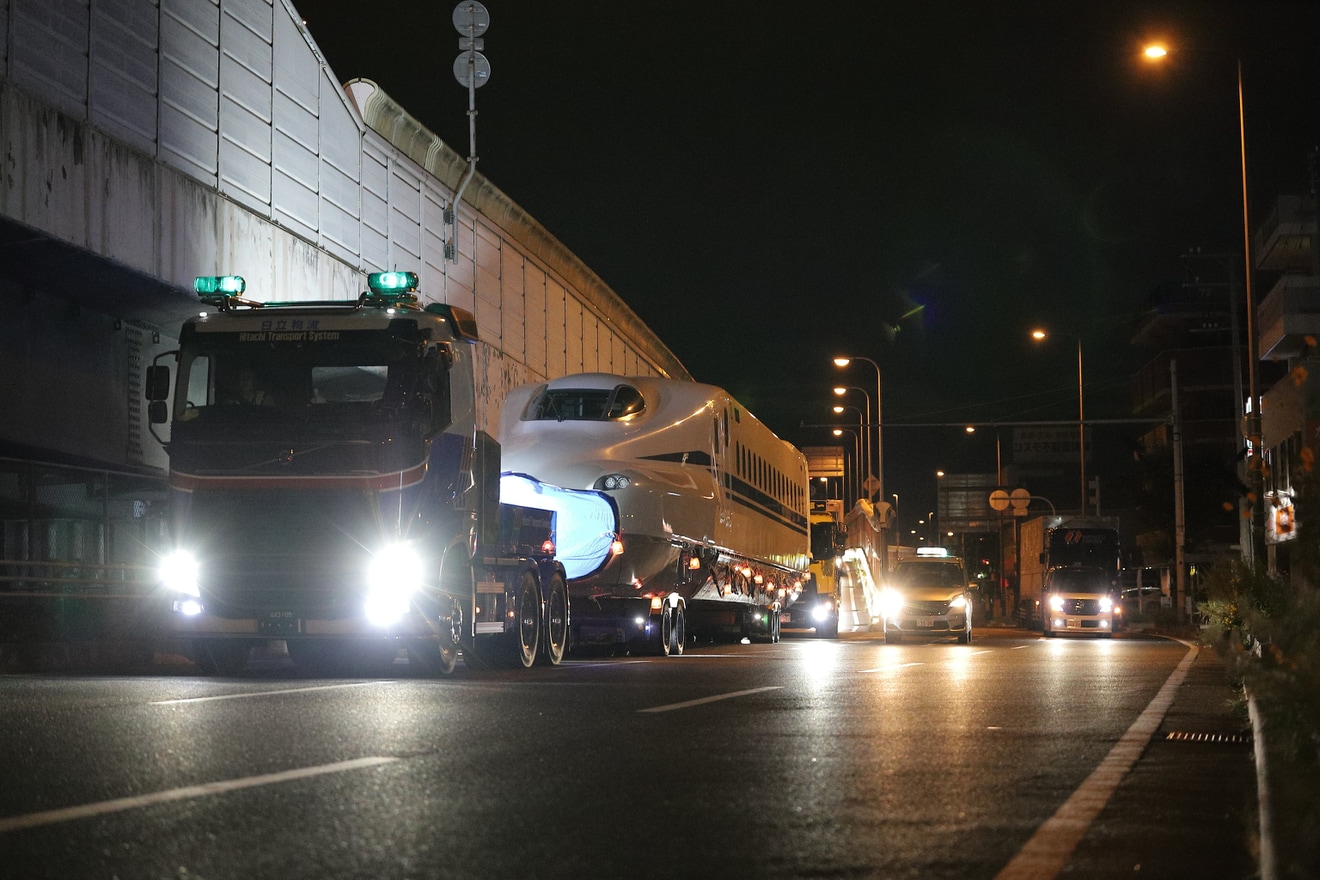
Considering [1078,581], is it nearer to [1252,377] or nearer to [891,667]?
[1252,377]

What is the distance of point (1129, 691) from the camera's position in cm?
1526

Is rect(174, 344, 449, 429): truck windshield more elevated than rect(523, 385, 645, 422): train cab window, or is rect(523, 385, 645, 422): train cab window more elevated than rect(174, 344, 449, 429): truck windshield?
rect(523, 385, 645, 422): train cab window

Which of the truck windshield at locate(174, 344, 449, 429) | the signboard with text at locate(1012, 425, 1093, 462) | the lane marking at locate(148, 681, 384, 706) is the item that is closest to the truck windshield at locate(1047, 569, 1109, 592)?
the truck windshield at locate(174, 344, 449, 429)

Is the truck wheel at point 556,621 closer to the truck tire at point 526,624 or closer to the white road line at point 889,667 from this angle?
the truck tire at point 526,624

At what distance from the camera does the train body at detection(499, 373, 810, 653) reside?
23.6 meters

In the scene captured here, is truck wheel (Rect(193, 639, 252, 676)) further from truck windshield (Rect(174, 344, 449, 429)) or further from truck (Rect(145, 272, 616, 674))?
truck windshield (Rect(174, 344, 449, 429))

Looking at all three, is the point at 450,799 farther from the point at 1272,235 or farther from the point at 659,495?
the point at 1272,235

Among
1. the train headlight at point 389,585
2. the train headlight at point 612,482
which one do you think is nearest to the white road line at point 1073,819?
the train headlight at point 389,585

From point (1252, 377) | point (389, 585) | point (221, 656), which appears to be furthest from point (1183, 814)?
point (1252, 377)

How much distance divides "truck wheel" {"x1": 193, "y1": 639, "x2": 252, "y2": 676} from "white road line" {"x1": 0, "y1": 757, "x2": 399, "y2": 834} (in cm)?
958

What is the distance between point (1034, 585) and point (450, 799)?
54.9 meters

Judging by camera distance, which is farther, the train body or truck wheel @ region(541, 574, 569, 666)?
the train body

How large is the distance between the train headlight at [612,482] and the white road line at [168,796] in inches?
599

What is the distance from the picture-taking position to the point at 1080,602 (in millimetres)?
49281
